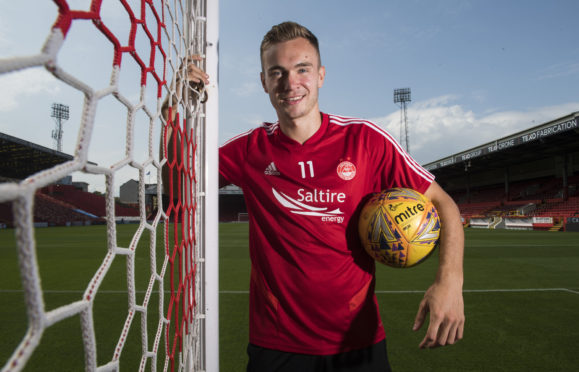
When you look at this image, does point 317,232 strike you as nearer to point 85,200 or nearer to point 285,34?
point 285,34

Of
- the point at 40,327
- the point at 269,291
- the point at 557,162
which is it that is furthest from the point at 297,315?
the point at 557,162

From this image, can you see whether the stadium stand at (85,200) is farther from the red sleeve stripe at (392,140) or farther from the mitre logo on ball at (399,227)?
the mitre logo on ball at (399,227)

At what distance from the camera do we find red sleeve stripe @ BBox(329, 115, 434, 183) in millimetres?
1667

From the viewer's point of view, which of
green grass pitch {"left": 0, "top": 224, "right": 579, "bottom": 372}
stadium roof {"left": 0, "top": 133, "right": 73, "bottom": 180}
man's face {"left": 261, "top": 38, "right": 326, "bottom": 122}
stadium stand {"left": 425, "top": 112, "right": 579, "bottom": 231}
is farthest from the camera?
stadium roof {"left": 0, "top": 133, "right": 73, "bottom": 180}

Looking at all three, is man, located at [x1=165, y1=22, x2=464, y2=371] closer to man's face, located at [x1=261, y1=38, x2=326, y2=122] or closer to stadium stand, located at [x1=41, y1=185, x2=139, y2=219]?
man's face, located at [x1=261, y1=38, x2=326, y2=122]

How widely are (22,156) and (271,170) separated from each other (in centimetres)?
2774

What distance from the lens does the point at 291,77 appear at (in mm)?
1595

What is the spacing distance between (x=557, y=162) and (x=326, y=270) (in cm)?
2939

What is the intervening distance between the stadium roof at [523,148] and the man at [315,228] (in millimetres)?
20439

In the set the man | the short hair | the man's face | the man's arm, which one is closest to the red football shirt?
the man

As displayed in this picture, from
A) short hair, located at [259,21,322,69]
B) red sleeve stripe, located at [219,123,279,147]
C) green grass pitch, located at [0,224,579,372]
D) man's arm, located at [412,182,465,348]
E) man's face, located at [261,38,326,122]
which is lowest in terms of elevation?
green grass pitch, located at [0,224,579,372]

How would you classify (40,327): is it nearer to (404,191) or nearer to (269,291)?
(269,291)

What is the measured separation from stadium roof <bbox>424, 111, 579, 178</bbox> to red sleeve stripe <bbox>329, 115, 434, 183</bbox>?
20.3 metres

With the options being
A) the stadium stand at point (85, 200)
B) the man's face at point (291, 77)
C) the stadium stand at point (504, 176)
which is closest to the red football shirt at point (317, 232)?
the man's face at point (291, 77)
